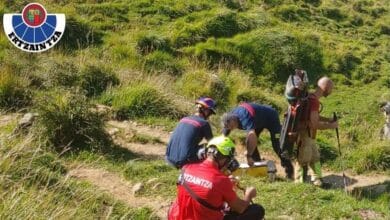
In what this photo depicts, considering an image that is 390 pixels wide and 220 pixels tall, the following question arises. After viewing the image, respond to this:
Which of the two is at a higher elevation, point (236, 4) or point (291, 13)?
point (236, 4)

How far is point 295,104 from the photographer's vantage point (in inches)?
328

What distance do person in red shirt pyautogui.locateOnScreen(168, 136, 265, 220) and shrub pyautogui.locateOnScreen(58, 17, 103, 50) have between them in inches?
365

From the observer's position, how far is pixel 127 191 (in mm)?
7898

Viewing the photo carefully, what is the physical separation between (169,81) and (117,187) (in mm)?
5449

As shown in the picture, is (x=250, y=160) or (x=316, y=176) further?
(x=250, y=160)

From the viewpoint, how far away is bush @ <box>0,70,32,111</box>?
1011cm

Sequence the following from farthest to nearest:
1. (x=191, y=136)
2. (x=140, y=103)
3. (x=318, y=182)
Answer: (x=140, y=103) → (x=318, y=182) → (x=191, y=136)

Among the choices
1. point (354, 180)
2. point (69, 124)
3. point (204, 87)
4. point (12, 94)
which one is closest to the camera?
point (69, 124)

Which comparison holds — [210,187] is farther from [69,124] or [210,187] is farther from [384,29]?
[384,29]

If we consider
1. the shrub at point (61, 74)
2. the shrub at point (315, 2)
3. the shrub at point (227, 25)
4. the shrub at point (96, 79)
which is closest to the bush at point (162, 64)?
the shrub at point (96, 79)

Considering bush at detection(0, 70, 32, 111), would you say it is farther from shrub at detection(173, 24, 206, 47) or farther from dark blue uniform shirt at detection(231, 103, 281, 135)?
shrub at detection(173, 24, 206, 47)

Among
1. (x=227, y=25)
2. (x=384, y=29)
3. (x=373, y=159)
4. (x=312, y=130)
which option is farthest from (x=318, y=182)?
(x=384, y=29)

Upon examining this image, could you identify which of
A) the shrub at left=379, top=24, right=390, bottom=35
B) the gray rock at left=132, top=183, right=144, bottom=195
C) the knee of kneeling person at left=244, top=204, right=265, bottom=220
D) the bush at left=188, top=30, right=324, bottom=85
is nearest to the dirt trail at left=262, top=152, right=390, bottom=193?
the gray rock at left=132, top=183, right=144, bottom=195

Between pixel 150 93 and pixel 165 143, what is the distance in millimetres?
1477
